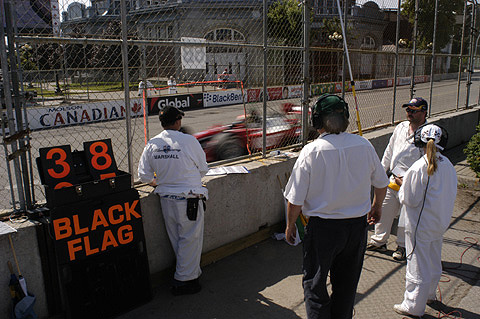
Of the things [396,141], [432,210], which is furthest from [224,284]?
[396,141]

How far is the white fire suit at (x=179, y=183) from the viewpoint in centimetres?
387

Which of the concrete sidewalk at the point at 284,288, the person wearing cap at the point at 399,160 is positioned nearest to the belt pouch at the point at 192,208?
the concrete sidewalk at the point at 284,288

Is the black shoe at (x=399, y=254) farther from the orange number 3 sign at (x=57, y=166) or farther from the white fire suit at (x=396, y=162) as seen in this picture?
the orange number 3 sign at (x=57, y=166)

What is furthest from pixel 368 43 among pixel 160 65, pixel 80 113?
pixel 80 113

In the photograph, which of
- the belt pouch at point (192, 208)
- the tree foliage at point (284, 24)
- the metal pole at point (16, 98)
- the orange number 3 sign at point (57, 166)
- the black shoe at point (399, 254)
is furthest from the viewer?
the tree foliage at point (284, 24)

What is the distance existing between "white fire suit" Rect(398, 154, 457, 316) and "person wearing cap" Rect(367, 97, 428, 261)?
0.99m

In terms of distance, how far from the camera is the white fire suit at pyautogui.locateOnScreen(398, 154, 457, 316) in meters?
3.52

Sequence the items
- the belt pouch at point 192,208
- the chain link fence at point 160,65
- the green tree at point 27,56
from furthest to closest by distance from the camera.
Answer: the belt pouch at point 192,208 → the green tree at point 27,56 → the chain link fence at point 160,65

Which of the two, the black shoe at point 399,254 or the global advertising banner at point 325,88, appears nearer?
the black shoe at point 399,254

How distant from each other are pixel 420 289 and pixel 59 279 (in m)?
3.20

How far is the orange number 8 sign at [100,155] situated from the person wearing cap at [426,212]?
281cm

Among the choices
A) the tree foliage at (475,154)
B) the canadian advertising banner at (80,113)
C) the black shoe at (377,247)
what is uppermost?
the canadian advertising banner at (80,113)

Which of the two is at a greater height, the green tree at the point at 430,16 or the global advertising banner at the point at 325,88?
the green tree at the point at 430,16

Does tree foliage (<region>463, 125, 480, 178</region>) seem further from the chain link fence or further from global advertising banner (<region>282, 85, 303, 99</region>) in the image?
global advertising banner (<region>282, 85, 303, 99</region>)
